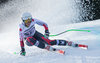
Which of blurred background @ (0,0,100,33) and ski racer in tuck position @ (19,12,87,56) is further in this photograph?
blurred background @ (0,0,100,33)

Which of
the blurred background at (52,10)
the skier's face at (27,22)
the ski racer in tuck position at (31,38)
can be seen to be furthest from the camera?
the blurred background at (52,10)

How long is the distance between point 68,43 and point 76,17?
12080 millimetres

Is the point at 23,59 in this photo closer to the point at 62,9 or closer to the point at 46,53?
the point at 46,53

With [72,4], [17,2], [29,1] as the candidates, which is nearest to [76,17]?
[72,4]

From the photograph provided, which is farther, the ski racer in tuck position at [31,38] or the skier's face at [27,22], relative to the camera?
the skier's face at [27,22]

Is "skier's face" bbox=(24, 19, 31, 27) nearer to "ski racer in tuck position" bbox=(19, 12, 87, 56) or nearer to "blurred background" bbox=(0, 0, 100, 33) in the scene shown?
"ski racer in tuck position" bbox=(19, 12, 87, 56)

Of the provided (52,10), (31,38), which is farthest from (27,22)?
(52,10)

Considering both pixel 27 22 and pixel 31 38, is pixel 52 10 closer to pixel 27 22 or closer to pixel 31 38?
pixel 27 22

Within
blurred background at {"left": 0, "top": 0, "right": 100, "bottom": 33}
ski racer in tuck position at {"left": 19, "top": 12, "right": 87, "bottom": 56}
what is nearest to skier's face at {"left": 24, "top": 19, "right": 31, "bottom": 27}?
ski racer in tuck position at {"left": 19, "top": 12, "right": 87, "bottom": 56}

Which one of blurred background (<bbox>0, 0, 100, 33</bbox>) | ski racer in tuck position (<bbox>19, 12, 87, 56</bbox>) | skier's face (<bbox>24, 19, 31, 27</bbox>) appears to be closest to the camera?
ski racer in tuck position (<bbox>19, 12, 87, 56</bbox>)

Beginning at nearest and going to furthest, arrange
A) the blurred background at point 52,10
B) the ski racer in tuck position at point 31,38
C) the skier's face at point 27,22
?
the ski racer in tuck position at point 31,38, the skier's face at point 27,22, the blurred background at point 52,10

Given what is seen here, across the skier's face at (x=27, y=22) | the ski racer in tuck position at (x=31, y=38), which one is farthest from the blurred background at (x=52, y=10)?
the skier's face at (x=27, y=22)

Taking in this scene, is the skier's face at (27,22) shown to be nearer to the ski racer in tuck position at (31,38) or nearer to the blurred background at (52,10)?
the ski racer in tuck position at (31,38)

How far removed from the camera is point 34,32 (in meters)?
4.21
